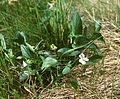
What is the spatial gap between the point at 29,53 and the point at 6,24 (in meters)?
0.41

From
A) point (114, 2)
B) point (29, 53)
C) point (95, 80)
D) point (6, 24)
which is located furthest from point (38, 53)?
point (114, 2)

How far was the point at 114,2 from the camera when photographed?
1.98 meters

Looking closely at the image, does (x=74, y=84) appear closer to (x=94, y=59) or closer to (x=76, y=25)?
(x=94, y=59)

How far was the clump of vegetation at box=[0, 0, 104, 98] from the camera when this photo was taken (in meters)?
1.46

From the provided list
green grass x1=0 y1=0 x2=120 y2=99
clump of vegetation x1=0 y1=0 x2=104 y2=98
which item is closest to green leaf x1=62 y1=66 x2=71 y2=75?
clump of vegetation x1=0 y1=0 x2=104 y2=98

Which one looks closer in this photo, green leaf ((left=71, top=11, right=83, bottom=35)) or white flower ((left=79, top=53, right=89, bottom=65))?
white flower ((left=79, top=53, right=89, bottom=65))

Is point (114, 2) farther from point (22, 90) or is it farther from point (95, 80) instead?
point (22, 90)

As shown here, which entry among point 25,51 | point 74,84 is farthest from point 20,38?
point 74,84

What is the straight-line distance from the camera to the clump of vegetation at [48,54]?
1.46 metres

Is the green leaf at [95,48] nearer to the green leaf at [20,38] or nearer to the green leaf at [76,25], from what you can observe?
the green leaf at [76,25]

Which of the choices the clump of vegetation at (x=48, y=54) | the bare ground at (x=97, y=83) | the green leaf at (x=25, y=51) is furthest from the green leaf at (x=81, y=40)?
the green leaf at (x=25, y=51)

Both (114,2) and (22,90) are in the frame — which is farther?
(114,2)

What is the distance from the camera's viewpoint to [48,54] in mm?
1521

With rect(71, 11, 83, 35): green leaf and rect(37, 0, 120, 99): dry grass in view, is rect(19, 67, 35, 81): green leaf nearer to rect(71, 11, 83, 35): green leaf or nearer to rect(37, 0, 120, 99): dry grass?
rect(37, 0, 120, 99): dry grass
